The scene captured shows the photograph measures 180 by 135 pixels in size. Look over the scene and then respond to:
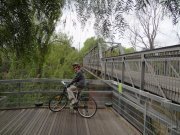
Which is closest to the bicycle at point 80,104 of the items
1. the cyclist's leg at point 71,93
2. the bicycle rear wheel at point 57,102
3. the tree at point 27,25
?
the bicycle rear wheel at point 57,102

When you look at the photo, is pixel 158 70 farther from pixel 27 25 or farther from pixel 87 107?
pixel 27 25

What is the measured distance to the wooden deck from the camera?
221 inches

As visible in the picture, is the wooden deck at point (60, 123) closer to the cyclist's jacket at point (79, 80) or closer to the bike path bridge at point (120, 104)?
the bike path bridge at point (120, 104)

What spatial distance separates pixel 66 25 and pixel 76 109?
19.0 feet

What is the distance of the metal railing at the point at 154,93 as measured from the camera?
12.8ft

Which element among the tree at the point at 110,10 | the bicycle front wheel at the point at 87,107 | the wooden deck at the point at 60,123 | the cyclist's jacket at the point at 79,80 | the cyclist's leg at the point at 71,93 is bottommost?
the wooden deck at the point at 60,123

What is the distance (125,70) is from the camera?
938 centimetres

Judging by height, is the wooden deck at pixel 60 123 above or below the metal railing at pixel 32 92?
below

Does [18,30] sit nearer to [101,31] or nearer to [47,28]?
[47,28]

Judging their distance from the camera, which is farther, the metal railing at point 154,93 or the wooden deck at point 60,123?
the wooden deck at point 60,123

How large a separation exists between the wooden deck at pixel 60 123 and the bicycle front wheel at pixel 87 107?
0.46ft

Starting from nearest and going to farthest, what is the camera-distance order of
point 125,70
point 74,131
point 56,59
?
point 74,131, point 125,70, point 56,59

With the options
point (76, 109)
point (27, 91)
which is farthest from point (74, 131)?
point (27, 91)

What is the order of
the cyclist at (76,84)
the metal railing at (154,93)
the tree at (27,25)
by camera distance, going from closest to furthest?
the tree at (27,25), the metal railing at (154,93), the cyclist at (76,84)
